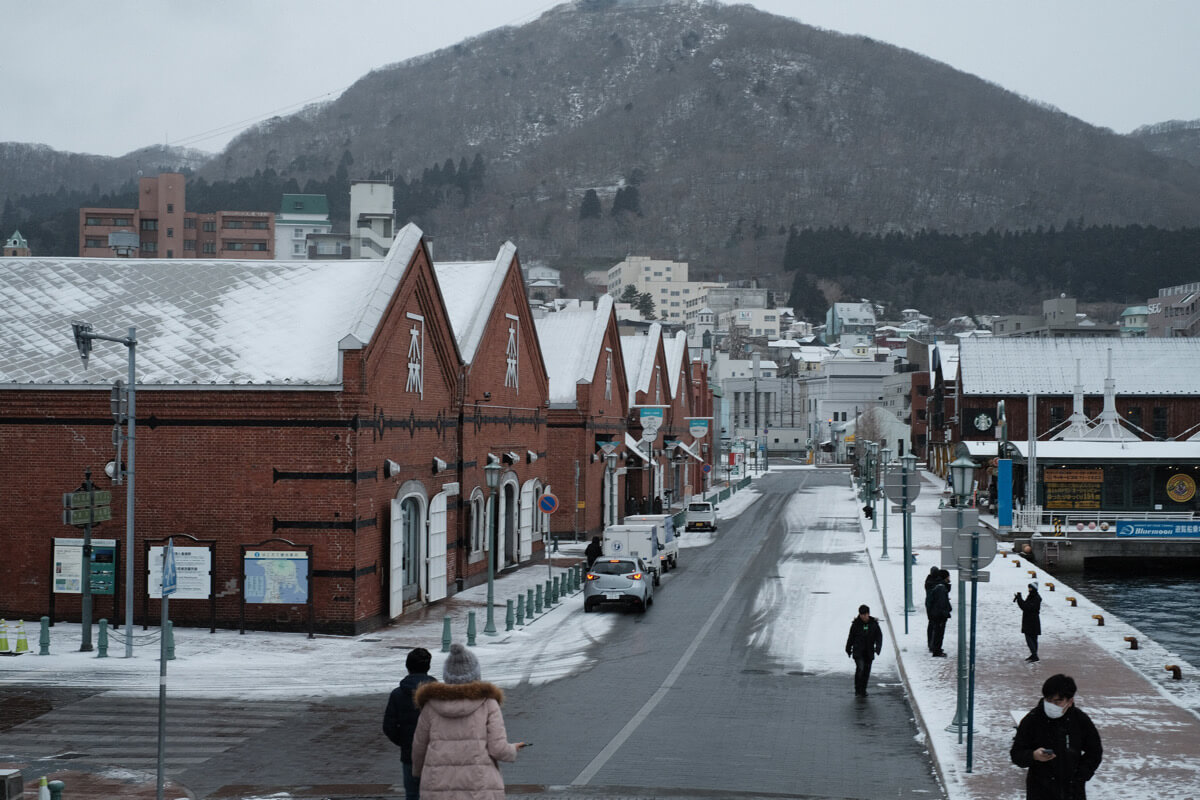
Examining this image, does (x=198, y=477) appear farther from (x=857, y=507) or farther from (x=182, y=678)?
(x=857, y=507)

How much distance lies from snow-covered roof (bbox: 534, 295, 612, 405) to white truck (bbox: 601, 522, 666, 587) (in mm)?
14751

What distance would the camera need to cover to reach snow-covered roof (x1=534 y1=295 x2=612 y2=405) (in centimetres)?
5256

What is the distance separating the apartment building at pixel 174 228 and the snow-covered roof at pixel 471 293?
104 meters

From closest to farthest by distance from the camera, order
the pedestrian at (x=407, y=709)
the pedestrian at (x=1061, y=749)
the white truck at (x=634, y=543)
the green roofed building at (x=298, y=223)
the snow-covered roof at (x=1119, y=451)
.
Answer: the pedestrian at (x=1061, y=749), the pedestrian at (x=407, y=709), the white truck at (x=634, y=543), the snow-covered roof at (x=1119, y=451), the green roofed building at (x=298, y=223)

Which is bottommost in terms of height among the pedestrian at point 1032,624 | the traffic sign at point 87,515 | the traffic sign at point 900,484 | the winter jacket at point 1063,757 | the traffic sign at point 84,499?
the pedestrian at point 1032,624

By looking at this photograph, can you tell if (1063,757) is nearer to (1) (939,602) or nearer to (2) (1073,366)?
(1) (939,602)

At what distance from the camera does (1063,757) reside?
32.6ft

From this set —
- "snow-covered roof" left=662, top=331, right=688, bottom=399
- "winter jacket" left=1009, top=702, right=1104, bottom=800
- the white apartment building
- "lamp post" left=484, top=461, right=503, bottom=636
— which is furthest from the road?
"snow-covered roof" left=662, top=331, right=688, bottom=399

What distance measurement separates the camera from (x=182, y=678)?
2162 centimetres

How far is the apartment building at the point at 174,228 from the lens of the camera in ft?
460

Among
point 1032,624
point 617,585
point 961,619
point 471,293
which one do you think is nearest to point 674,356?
point 471,293

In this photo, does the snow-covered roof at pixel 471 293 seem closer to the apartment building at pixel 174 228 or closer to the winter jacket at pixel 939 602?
the winter jacket at pixel 939 602

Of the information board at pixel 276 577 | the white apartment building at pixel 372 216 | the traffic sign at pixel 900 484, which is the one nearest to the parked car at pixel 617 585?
the traffic sign at pixel 900 484

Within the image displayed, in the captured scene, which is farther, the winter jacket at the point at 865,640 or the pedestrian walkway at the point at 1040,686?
the winter jacket at the point at 865,640
